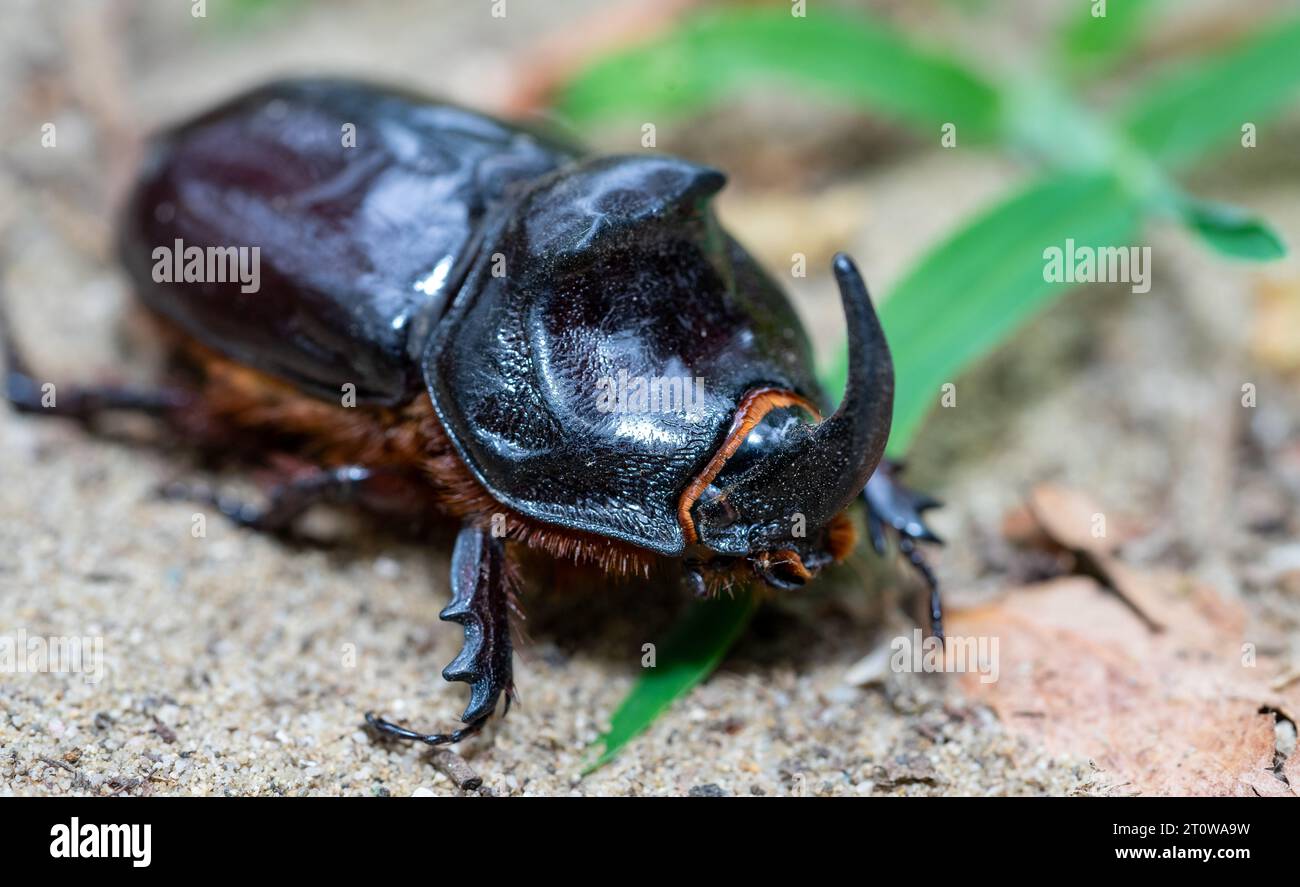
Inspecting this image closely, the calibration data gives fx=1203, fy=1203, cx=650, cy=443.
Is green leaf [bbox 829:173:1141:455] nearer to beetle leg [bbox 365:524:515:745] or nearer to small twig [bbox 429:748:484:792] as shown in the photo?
beetle leg [bbox 365:524:515:745]

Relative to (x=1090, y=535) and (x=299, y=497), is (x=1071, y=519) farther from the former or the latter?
(x=299, y=497)

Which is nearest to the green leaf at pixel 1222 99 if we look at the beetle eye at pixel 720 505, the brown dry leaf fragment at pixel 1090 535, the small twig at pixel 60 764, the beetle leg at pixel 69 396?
the brown dry leaf fragment at pixel 1090 535

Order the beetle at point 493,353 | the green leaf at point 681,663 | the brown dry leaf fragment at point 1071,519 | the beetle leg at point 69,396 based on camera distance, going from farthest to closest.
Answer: the beetle leg at point 69,396 → the brown dry leaf fragment at point 1071,519 → the green leaf at point 681,663 → the beetle at point 493,353

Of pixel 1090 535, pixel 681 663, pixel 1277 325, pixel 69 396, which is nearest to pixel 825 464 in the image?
pixel 681 663

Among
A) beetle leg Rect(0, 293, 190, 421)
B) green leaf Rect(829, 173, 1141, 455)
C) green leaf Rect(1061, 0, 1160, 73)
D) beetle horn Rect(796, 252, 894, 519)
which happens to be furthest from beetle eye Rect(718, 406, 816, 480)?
green leaf Rect(1061, 0, 1160, 73)

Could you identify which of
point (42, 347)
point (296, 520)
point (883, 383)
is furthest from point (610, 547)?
point (42, 347)

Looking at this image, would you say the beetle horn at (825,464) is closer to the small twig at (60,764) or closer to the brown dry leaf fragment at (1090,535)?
the brown dry leaf fragment at (1090,535)
